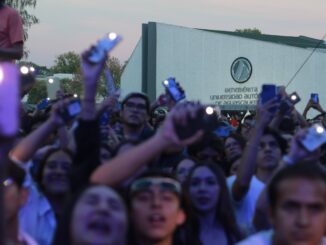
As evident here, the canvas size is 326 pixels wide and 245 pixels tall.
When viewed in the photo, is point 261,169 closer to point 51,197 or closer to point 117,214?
point 51,197

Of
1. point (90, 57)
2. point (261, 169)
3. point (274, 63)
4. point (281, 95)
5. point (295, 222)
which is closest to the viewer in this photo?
point (295, 222)

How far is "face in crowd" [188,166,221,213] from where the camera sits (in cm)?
455

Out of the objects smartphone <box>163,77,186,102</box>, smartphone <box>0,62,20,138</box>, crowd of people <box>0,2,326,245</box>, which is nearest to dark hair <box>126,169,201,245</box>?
crowd of people <box>0,2,326,245</box>

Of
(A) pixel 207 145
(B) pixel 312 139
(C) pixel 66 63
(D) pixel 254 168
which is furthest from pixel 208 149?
(C) pixel 66 63

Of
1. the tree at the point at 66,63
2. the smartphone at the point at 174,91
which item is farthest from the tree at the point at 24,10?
the tree at the point at 66,63

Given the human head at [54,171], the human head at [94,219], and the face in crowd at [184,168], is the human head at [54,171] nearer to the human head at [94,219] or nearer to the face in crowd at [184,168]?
the face in crowd at [184,168]

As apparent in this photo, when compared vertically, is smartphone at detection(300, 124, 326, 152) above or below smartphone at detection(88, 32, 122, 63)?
below

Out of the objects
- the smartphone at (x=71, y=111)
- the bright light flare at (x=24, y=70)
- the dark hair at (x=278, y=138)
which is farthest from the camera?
the bright light flare at (x=24, y=70)

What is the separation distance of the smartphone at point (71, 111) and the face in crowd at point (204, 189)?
90 cm

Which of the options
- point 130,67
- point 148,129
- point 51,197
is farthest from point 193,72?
point 51,197

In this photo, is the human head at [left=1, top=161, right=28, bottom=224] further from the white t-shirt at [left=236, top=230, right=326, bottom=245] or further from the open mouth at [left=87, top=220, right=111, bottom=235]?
the white t-shirt at [left=236, top=230, right=326, bottom=245]

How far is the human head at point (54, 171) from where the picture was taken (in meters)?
4.56

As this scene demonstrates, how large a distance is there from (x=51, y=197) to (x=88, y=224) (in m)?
1.52

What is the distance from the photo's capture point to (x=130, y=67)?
32.2m
